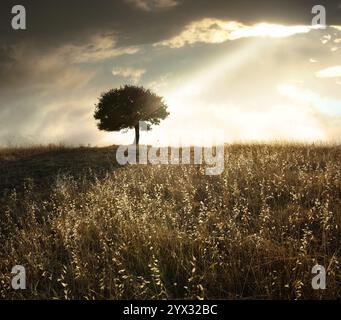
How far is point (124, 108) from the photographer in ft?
85.7

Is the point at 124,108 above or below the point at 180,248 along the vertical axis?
above

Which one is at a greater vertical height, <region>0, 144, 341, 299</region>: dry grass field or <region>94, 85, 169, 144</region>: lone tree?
<region>94, 85, 169, 144</region>: lone tree

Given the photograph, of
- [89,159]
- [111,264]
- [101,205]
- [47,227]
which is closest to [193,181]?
[101,205]

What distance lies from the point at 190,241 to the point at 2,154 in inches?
552

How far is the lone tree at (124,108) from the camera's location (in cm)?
2606

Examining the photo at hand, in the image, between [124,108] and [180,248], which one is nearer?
[180,248]

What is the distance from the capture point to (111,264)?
19.3 ft

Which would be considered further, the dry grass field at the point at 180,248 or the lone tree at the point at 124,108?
the lone tree at the point at 124,108

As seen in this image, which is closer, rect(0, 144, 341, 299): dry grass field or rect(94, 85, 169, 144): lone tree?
rect(0, 144, 341, 299): dry grass field

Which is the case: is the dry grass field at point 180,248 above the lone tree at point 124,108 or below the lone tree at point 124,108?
below

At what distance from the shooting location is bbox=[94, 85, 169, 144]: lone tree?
2606cm
